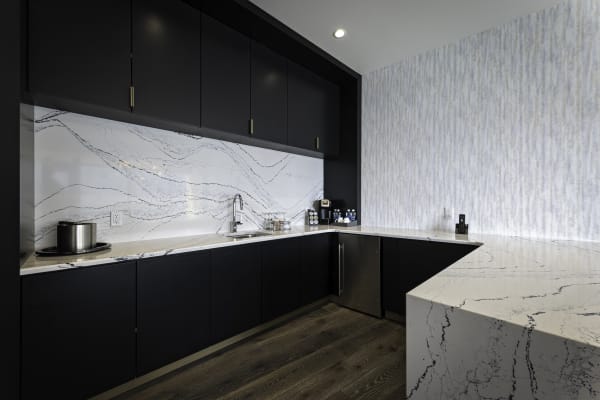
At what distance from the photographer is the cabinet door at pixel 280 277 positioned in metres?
2.27

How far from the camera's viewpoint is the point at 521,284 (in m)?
0.88

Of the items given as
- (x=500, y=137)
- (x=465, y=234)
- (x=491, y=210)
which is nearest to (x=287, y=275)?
(x=465, y=234)

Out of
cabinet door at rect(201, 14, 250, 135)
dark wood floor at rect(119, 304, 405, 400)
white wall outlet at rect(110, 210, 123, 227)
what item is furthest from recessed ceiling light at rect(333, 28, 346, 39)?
dark wood floor at rect(119, 304, 405, 400)

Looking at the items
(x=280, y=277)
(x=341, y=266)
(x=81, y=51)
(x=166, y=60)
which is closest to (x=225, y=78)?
(x=166, y=60)

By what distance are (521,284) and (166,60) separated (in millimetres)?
2234

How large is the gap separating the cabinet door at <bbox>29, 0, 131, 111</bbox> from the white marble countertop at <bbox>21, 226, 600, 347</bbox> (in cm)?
90

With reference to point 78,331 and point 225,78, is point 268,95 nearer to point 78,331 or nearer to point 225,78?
point 225,78

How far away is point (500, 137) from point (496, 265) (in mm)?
1729

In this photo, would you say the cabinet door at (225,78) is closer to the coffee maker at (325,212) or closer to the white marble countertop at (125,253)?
the white marble countertop at (125,253)

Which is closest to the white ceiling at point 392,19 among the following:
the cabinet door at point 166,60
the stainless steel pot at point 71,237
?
the cabinet door at point 166,60

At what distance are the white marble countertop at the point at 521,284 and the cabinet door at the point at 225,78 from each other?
1.07 meters

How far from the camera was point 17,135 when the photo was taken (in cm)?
113

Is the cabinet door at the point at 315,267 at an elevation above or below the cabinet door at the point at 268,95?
below

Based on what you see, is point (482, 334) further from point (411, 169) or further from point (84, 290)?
point (411, 169)
